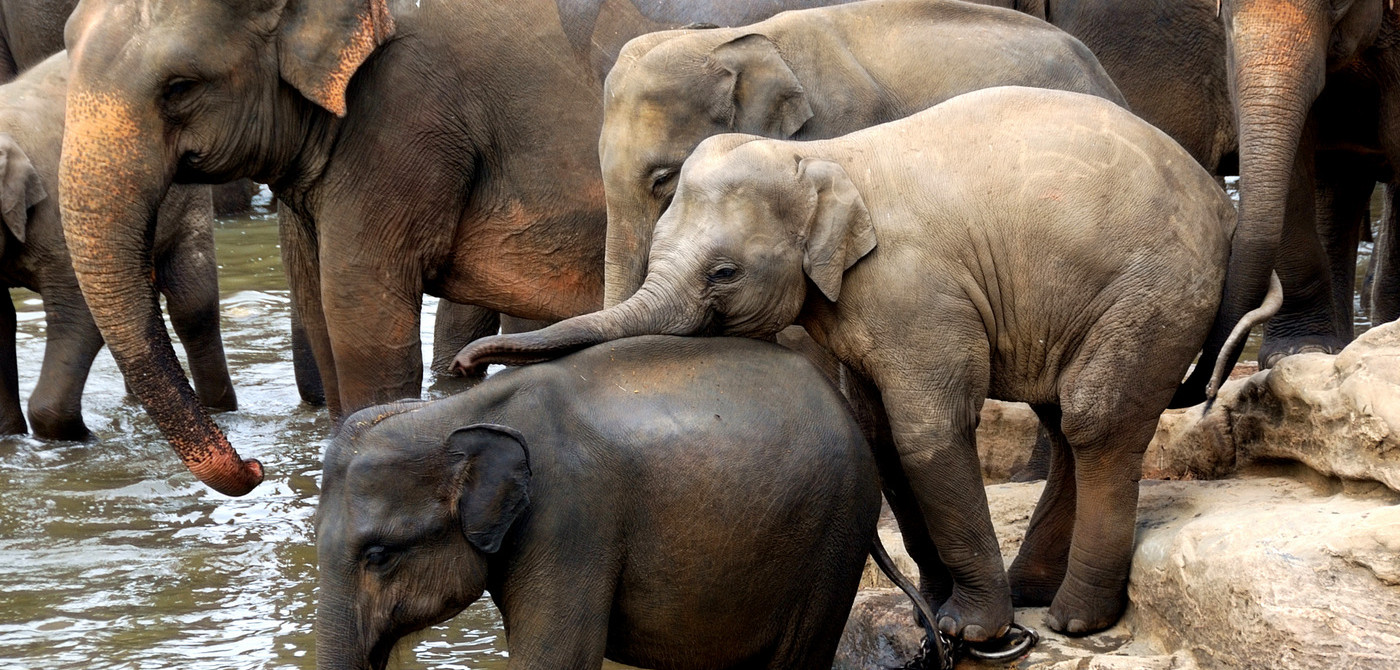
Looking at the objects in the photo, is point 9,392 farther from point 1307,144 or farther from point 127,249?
point 1307,144

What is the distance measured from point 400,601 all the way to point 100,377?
5.03 m

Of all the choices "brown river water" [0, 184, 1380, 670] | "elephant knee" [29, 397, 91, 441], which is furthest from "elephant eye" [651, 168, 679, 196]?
"elephant knee" [29, 397, 91, 441]

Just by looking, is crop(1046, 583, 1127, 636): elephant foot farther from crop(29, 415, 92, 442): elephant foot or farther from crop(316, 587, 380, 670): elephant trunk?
crop(29, 415, 92, 442): elephant foot

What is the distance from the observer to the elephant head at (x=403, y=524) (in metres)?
3.28

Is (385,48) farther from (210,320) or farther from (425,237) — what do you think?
(210,320)

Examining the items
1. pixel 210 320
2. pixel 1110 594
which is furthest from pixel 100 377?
pixel 1110 594

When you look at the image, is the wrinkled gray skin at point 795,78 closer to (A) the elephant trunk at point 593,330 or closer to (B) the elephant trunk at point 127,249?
(A) the elephant trunk at point 593,330

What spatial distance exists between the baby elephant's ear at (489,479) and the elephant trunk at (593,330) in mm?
218

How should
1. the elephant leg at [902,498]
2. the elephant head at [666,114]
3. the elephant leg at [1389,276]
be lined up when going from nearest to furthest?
Answer: the elephant leg at [902,498]
the elephant head at [666,114]
the elephant leg at [1389,276]

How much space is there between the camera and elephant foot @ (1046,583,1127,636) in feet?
13.0

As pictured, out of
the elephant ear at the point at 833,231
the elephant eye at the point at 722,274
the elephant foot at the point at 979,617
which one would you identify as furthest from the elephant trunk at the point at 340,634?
the elephant foot at the point at 979,617

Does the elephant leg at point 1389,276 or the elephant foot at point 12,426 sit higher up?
the elephant leg at point 1389,276

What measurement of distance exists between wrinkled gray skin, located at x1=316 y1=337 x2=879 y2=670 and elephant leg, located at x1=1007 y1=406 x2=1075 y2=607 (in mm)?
655

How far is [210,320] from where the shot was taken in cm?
739
